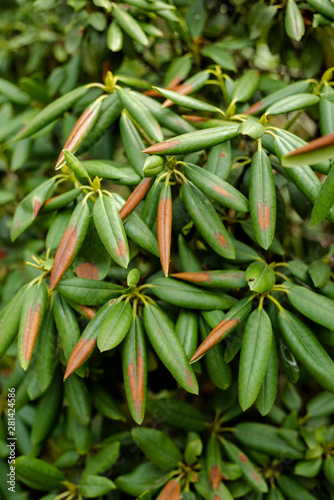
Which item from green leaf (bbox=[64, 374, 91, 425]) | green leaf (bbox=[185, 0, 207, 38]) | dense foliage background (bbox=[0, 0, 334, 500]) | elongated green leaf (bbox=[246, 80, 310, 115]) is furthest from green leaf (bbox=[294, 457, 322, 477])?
green leaf (bbox=[185, 0, 207, 38])

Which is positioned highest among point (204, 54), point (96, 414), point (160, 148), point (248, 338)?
point (204, 54)

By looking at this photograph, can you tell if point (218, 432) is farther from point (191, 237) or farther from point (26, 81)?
point (26, 81)

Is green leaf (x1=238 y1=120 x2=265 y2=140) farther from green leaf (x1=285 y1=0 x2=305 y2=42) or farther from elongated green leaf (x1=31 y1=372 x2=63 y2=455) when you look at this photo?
elongated green leaf (x1=31 y1=372 x2=63 y2=455)

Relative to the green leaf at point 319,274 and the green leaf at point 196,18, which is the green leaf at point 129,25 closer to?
the green leaf at point 196,18

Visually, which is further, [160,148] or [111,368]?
[111,368]

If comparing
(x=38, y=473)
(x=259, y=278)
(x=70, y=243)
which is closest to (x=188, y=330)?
(x=259, y=278)

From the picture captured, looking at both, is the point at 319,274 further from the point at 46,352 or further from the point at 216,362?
the point at 46,352

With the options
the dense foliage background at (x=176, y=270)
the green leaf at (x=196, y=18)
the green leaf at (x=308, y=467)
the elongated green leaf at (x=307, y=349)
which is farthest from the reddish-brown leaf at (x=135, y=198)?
the green leaf at (x=308, y=467)

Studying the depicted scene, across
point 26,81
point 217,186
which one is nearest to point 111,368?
point 217,186
